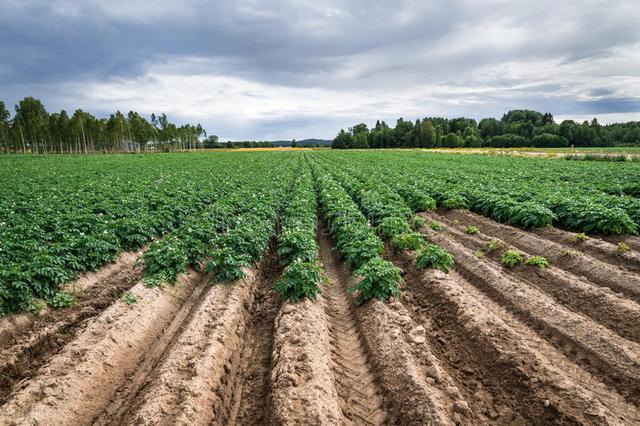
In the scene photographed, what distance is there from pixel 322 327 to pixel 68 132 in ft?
367

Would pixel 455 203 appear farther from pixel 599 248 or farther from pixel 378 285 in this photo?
pixel 378 285

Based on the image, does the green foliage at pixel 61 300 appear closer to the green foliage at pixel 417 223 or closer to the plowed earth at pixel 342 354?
the plowed earth at pixel 342 354

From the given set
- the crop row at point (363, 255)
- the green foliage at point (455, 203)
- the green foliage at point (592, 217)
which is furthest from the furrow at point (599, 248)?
the crop row at point (363, 255)

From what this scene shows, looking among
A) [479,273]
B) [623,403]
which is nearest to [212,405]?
[623,403]

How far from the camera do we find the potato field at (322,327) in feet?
15.5

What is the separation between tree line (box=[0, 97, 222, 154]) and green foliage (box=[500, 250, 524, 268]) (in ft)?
346

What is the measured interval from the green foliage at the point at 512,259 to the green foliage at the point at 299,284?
203 inches

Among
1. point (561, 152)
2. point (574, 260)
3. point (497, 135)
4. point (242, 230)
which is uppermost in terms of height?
point (497, 135)

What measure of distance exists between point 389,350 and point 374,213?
9.05 meters

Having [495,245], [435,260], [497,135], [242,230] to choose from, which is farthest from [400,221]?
[497,135]

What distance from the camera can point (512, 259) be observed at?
9.32 metres

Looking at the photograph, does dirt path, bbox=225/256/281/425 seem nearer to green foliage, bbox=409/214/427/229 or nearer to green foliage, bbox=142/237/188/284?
green foliage, bbox=142/237/188/284

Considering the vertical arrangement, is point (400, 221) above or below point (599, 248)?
above

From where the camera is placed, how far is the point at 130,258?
11.0m
